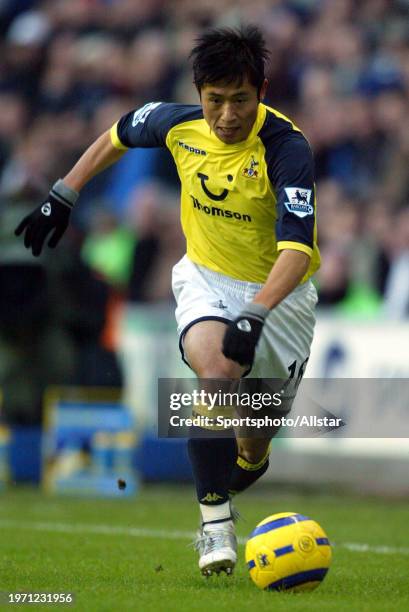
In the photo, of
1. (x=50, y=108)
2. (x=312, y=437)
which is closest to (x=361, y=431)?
(x=312, y=437)

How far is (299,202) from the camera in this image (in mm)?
5355

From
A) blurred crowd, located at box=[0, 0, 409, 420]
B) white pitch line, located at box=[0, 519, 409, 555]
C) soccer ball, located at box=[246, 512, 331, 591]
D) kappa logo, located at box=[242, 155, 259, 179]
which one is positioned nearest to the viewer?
soccer ball, located at box=[246, 512, 331, 591]

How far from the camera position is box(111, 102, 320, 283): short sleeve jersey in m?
5.40

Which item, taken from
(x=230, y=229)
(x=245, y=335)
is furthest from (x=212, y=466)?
(x=230, y=229)

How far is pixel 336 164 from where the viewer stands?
13000 millimetres

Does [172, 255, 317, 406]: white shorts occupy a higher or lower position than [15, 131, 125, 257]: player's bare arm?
lower

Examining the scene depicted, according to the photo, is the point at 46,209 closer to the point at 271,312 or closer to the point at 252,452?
the point at 271,312

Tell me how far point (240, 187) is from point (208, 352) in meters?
0.79

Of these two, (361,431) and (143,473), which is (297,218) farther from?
(143,473)

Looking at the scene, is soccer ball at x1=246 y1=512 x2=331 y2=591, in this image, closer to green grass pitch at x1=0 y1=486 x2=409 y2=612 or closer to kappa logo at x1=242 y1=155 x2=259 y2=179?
green grass pitch at x1=0 y1=486 x2=409 y2=612

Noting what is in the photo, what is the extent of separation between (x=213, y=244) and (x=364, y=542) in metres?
2.58

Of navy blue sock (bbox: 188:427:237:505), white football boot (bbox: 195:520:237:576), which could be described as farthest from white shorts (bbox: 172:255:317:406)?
white football boot (bbox: 195:520:237:576)

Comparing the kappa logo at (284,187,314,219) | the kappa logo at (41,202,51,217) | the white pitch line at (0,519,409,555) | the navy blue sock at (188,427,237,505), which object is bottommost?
the white pitch line at (0,519,409,555)

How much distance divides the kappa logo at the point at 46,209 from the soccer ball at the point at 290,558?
1.89m
